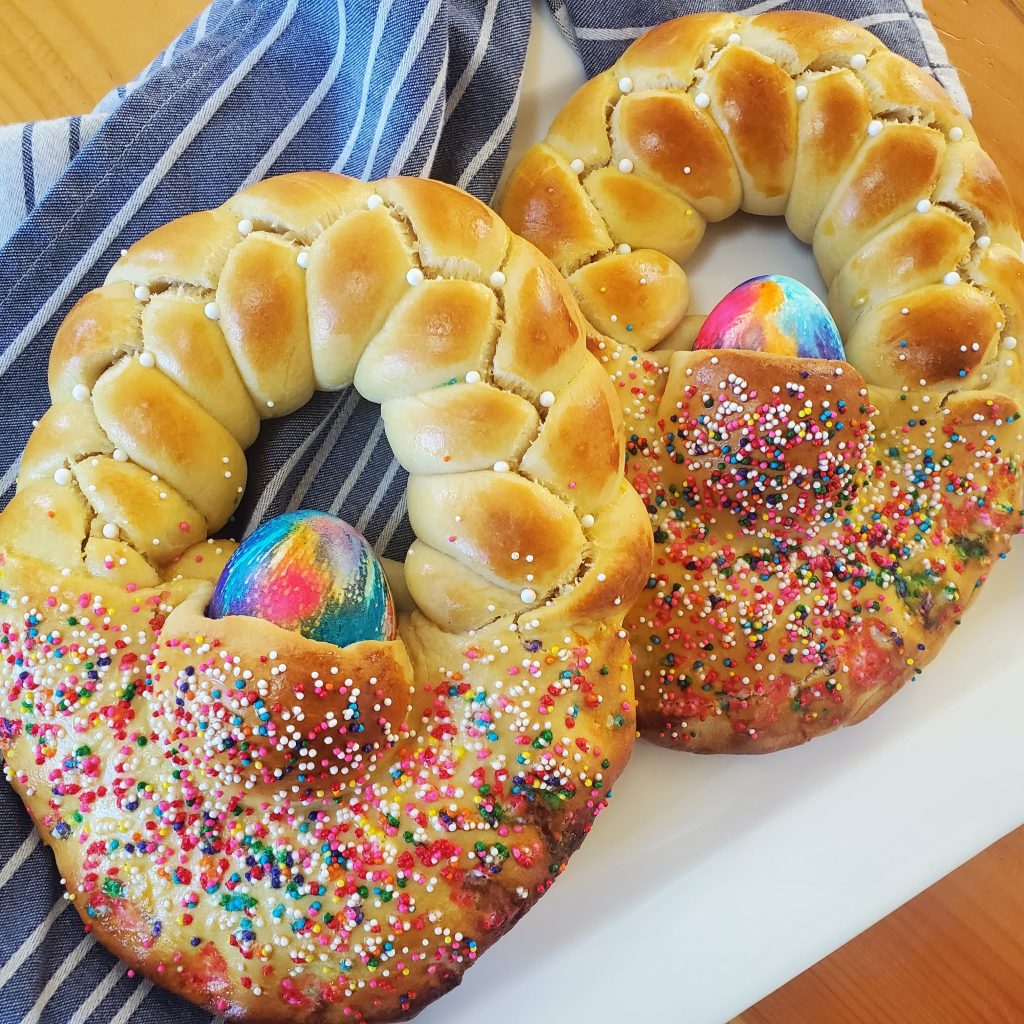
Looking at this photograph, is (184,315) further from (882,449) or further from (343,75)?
(882,449)

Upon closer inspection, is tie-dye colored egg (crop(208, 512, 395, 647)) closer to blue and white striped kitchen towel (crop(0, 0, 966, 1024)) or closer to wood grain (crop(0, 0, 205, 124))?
blue and white striped kitchen towel (crop(0, 0, 966, 1024))

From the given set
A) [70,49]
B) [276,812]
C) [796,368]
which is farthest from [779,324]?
[70,49]

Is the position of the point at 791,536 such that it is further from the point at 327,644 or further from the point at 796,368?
the point at 327,644

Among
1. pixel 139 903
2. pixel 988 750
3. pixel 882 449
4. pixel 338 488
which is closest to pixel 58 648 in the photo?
pixel 139 903

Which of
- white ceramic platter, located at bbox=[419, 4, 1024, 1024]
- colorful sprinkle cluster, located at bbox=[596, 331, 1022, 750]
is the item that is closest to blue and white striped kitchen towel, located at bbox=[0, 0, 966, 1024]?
white ceramic platter, located at bbox=[419, 4, 1024, 1024]

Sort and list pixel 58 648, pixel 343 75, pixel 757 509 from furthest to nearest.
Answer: pixel 343 75 < pixel 757 509 < pixel 58 648
